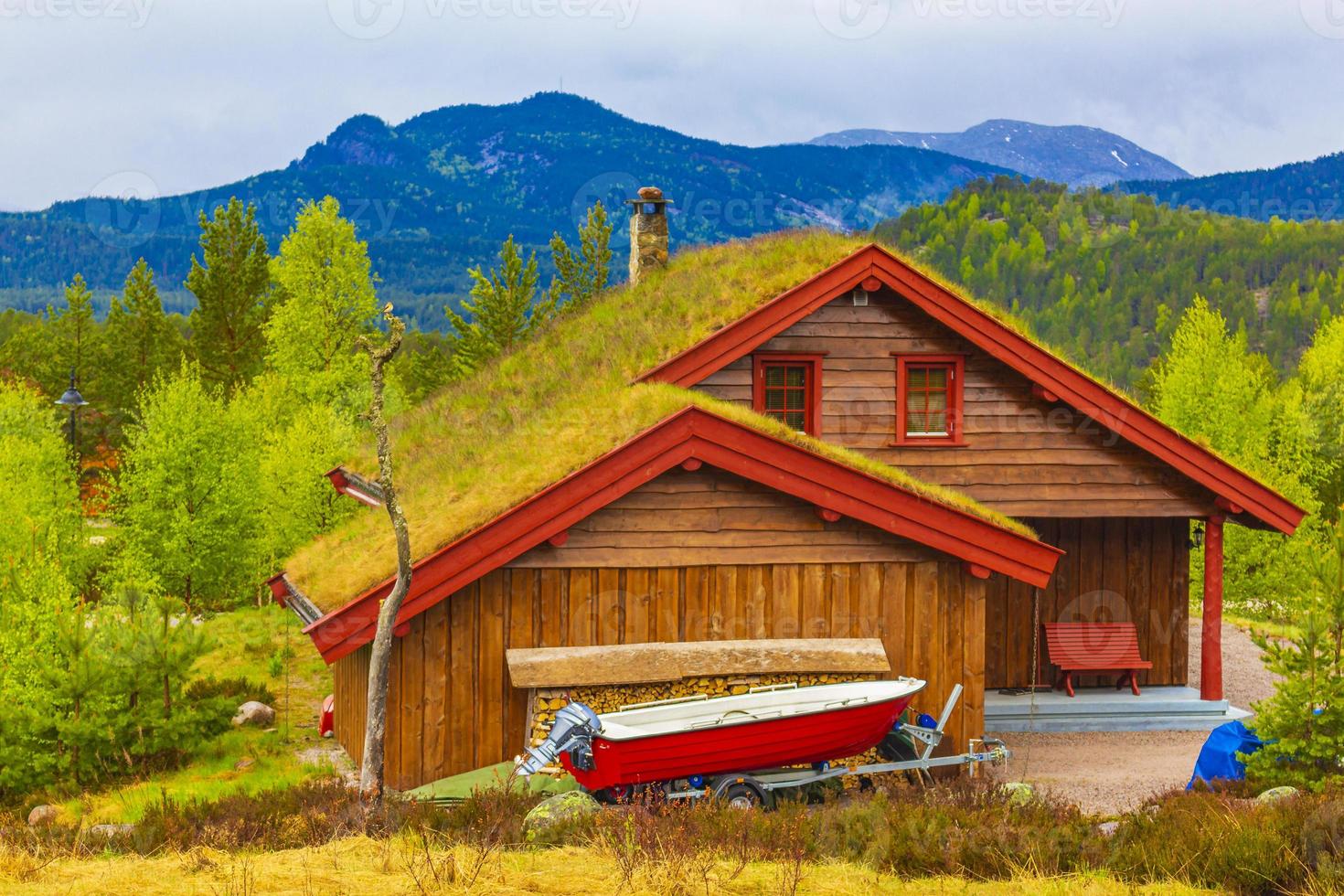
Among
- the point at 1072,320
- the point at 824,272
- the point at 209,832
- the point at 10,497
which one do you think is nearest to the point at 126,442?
the point at 10,497

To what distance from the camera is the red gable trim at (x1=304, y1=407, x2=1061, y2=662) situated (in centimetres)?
1358

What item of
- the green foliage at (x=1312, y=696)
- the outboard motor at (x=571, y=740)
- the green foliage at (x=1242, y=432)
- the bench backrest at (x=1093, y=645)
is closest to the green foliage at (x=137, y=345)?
the green foliage at (x=1242, y=432)

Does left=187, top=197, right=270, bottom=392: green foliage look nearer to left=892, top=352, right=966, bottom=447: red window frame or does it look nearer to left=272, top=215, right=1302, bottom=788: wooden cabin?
left=272, top=215, right=1302, bottom=788: wooden cabin

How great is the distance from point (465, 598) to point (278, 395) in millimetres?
34289

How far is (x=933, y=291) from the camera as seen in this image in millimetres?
19109

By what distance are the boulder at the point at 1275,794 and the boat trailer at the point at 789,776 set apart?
2699 mm

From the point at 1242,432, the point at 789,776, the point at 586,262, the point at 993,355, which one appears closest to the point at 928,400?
the point at 993,355

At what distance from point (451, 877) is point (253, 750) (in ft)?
34.4

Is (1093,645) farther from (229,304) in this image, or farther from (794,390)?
(229,304)

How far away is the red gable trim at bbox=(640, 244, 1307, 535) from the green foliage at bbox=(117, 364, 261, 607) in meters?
14.3

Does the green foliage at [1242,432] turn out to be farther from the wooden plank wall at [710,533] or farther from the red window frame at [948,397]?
the wooden plank wall at [710,533]

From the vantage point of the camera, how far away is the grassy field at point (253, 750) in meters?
16.0

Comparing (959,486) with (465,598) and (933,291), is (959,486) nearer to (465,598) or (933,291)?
(933,291)

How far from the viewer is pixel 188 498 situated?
28.9 m
